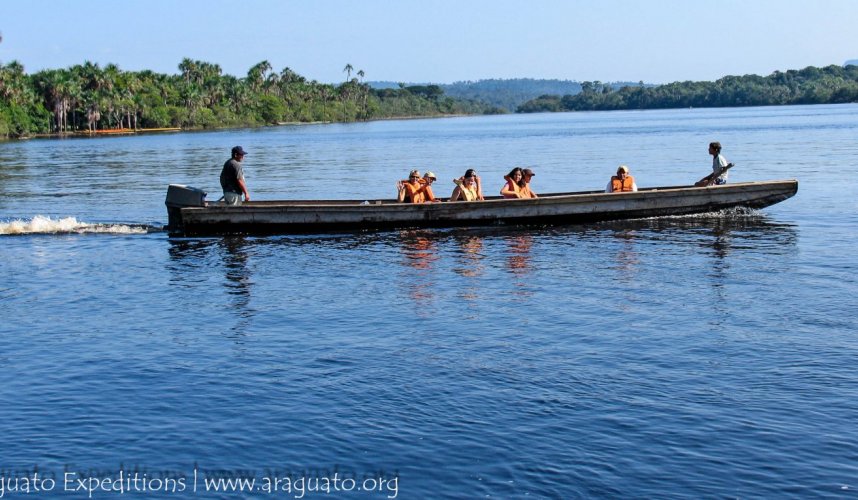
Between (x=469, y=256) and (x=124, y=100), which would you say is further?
(x=124, y=100)

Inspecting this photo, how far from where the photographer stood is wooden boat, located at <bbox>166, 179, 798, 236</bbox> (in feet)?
73.0

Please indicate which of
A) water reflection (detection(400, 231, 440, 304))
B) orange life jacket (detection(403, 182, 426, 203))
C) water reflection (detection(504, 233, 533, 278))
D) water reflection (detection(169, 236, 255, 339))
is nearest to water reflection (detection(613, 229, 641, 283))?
water reflection (detection(504, 233, 533, 278))

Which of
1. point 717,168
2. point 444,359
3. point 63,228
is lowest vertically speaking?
point 444,359

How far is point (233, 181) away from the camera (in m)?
22.2

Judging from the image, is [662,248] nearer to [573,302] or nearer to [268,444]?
[573,302]

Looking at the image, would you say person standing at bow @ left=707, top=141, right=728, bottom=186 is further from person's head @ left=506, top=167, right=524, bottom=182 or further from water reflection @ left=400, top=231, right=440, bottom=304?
water reflection @ left=400, top=231, right=440, bottom=304

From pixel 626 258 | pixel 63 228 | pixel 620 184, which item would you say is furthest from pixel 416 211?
pixel 63 228

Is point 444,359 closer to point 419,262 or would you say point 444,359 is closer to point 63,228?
point 419,262

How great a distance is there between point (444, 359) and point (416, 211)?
10.9 metres

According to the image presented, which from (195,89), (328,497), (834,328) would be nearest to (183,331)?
(328,497)

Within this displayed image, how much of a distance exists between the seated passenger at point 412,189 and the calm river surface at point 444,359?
2.98 ft

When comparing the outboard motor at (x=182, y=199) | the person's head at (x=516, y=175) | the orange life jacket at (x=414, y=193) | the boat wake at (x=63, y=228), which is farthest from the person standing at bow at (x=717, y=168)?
the boat wake at (x=63, y=228)

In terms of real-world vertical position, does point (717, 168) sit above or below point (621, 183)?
above

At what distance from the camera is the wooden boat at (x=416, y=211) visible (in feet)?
73.0
